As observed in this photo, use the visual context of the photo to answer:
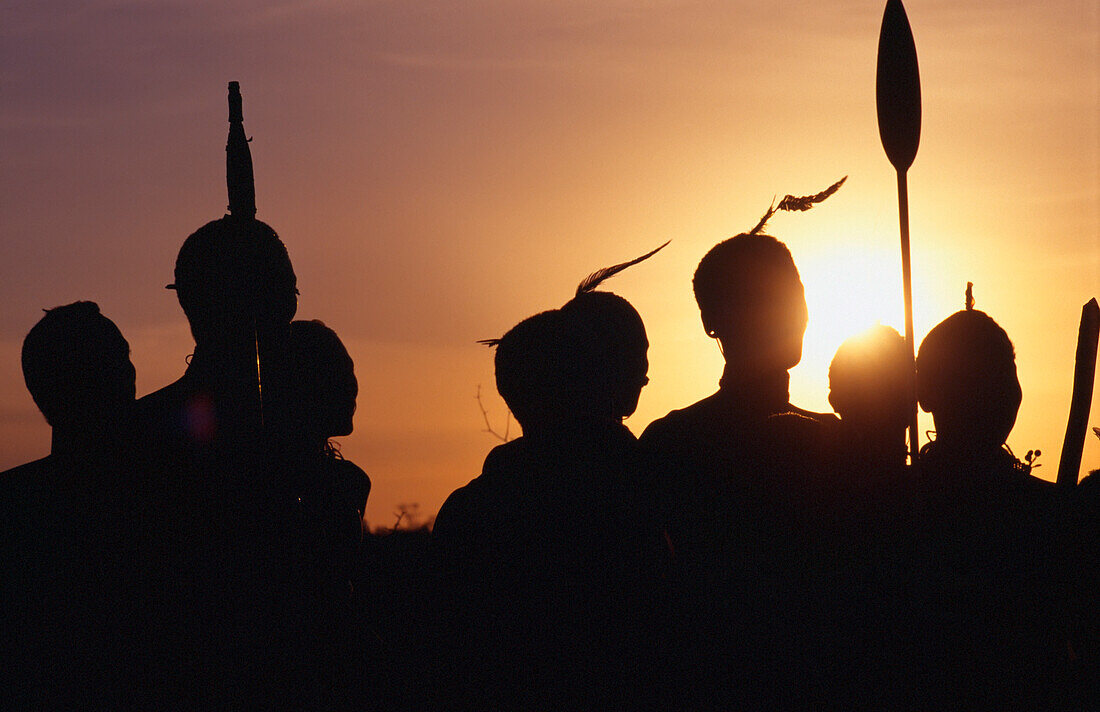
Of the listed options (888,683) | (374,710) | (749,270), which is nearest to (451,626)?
(374,710)

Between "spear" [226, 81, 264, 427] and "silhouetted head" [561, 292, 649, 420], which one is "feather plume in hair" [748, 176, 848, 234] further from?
"spear" [226, 81, 264, 427]

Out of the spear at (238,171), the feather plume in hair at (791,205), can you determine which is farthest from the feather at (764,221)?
the spear at (238,171)

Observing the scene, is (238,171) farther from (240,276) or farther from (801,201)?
(801,201)

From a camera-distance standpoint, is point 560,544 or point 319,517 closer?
point 560,544

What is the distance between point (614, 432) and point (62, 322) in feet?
5.54

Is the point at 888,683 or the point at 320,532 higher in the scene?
the point at 320,532

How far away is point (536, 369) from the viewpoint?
4090 millimetres

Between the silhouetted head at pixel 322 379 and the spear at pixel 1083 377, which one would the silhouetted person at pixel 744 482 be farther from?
the silhouetted head at pixel 322 379

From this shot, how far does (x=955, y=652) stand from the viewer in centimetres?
379

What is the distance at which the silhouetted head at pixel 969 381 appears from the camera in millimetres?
4539

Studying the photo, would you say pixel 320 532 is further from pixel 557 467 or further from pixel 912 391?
pixel 912 391

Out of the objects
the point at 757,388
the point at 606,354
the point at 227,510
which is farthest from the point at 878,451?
the point at 227,510

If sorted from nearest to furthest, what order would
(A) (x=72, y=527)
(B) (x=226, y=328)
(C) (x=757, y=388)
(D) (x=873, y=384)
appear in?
1. (B) (x=226, y=328)
2. (A) (x=72, y=527)
3. (C) (x=757, y=388)
4. (D) (x=873, y=384)

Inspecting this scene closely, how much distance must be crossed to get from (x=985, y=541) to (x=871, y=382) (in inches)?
42.6
